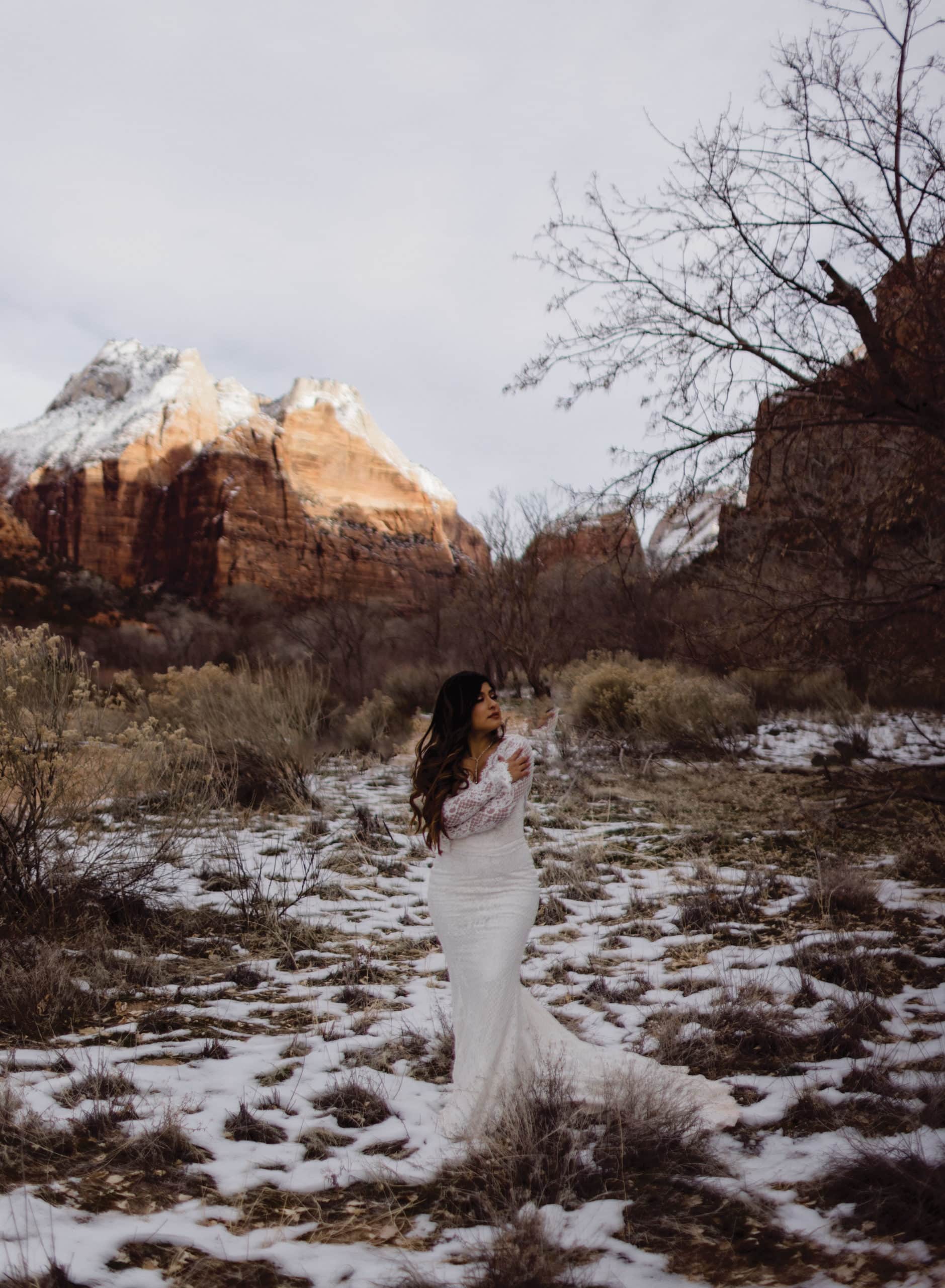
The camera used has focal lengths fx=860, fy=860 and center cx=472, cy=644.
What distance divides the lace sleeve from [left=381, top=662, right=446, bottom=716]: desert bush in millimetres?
12695

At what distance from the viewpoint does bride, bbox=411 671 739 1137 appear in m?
2.90

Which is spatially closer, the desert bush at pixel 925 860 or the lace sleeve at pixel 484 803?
the lace sleeve at pixel 484 803

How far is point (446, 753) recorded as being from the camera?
10.0 ft

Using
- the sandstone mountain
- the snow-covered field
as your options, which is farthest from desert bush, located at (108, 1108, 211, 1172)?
the sandstone mountain

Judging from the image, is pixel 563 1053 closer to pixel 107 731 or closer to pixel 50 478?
pixel 107 731

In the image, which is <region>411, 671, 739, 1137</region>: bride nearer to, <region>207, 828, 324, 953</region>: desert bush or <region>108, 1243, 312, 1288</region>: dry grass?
<region>108, 1243, 312, 1288</region>: dry grass

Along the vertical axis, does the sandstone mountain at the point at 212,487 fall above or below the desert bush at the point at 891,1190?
above

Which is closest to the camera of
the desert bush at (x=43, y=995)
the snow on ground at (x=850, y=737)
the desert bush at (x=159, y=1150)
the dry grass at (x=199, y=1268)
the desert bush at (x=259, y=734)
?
the dry grass at (x=199, y=1268)

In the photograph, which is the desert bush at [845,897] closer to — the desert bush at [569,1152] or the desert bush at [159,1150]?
the desert bush at [569,1152]

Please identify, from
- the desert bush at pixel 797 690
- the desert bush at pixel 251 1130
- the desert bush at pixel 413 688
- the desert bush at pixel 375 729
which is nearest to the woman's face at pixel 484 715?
the desert bush at pixel 251 1130

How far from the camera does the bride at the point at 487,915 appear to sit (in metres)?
2.90

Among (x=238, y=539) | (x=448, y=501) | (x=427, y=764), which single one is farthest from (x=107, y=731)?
(x=448, y=501)

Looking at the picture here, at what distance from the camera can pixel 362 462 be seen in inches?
3054

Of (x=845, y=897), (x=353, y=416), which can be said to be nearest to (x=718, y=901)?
(x=845, y=897)
